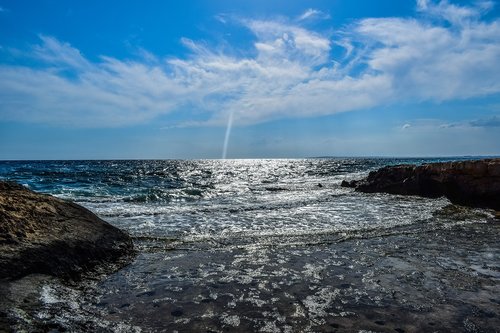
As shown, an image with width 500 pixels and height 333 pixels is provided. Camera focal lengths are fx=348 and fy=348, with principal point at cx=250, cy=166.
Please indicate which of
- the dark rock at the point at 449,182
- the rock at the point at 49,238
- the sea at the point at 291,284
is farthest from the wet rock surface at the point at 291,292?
the dark rock at the point at 449,182

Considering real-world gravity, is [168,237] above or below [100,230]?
below

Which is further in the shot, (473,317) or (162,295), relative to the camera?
(162,295)

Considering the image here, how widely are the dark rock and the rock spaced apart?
51.7ft

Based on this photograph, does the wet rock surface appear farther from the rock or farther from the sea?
the rock

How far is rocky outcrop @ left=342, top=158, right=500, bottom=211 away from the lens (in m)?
16.1

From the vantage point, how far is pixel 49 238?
5758mm

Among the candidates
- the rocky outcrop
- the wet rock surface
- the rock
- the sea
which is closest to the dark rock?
the rocky outcrop

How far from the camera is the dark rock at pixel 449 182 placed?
52.9ft

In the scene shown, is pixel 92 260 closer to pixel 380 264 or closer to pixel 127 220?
pixel 380 264

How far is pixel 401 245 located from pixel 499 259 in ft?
6.39

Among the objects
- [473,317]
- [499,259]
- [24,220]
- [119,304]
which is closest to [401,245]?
[499,259]

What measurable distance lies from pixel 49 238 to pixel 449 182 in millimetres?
19018

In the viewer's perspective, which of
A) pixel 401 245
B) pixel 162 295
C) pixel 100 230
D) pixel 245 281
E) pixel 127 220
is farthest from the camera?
pixel 127 220

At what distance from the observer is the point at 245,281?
5812 millimetres
